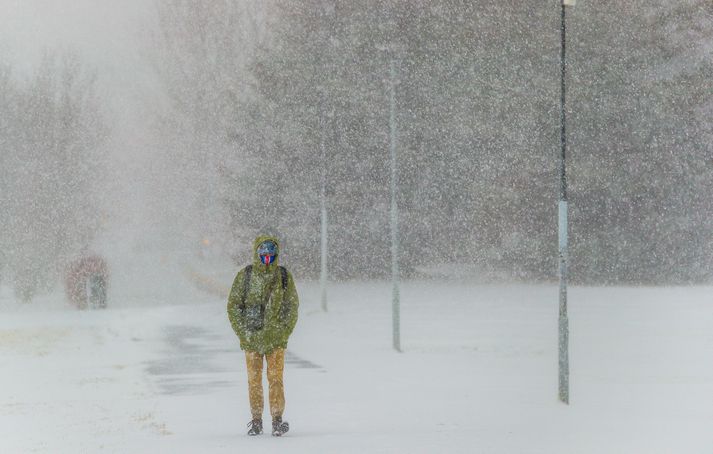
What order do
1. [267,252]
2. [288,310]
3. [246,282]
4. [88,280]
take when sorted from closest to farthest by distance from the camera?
[267,252], [246,282], [288,310], [88,280]

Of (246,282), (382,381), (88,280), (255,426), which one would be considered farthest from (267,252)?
(88,280)

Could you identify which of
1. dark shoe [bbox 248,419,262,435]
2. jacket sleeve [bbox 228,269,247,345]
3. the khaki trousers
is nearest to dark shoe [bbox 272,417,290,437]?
the khaki trousers

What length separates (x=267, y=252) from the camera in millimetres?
10016

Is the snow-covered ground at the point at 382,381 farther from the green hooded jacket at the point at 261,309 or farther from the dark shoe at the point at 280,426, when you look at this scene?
the green hooded jacket at the point at 261,309

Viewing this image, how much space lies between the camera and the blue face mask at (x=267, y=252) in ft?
32.9

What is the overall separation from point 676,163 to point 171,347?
26.9 metres

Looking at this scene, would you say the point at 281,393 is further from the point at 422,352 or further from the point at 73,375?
the point at 422,352

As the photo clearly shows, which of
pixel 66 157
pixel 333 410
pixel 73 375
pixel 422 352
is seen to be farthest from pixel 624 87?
pixel 333 410

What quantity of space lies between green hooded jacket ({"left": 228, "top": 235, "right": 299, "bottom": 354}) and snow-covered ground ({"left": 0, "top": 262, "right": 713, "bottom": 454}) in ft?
3.12

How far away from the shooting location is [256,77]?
4503 cm

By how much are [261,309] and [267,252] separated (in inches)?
22.5

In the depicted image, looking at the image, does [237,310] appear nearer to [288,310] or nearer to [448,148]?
[288,310]

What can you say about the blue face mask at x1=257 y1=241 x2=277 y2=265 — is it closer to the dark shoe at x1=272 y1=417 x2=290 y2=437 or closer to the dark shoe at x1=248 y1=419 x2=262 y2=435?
the dark shoe at x1=272 y1=417 x2=290 y2=437

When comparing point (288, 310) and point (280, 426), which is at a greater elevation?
point (288, 310)
